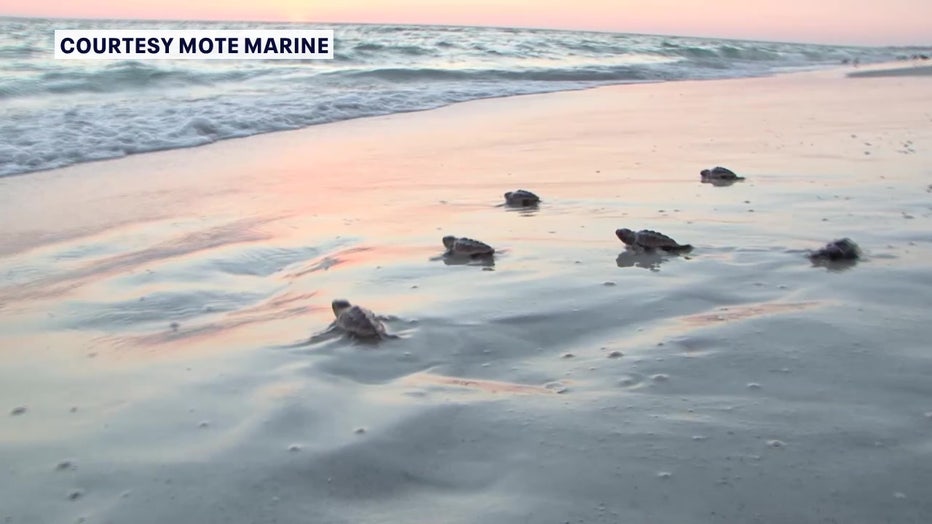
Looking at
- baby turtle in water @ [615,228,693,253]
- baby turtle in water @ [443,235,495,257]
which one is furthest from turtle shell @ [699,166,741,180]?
baby turtle in water @ [443,235,495,257]

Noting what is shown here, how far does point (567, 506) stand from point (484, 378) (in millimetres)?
844

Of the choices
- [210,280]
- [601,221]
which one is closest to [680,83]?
[601,221]

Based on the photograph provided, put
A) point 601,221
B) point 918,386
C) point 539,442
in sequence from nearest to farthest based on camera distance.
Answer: point 539,442 < point 918,386 < point 601,221

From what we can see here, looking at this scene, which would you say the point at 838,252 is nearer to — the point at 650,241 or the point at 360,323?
the point at 650,241

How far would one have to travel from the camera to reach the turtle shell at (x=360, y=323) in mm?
3182

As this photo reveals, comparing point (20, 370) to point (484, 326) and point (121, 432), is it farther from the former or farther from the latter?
point (484, 326)

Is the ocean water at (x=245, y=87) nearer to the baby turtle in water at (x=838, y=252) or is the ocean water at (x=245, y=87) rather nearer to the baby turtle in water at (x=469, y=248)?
A: the baby turtle in water at (x=469, y=248)

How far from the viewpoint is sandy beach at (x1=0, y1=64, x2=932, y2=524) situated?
2.16 m

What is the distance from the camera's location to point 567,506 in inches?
81.7

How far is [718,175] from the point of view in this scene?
239 inches

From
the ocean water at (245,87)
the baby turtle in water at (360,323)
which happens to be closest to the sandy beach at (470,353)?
the baby turtle in water at (360,323)

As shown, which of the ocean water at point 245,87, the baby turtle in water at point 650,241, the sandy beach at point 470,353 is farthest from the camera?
the ocean water at point 245,87

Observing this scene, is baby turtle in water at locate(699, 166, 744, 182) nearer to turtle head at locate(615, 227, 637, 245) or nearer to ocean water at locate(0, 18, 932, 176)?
turtle head at locate(615, 227, 637, 245)

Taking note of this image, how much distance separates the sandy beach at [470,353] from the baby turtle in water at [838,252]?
0.11 meters
